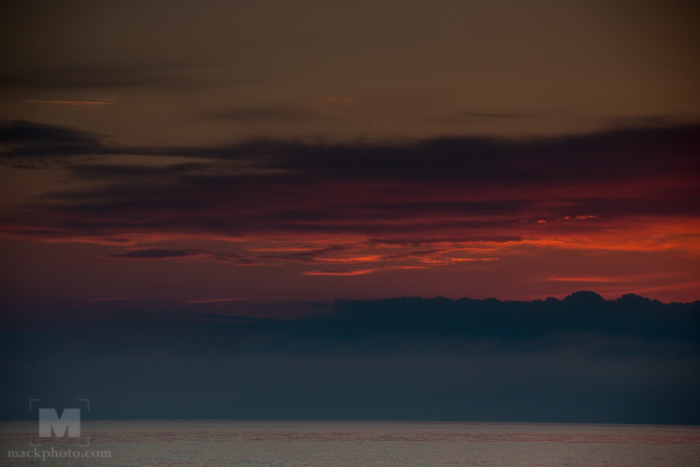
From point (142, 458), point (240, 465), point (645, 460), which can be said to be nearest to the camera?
point (240, 465)

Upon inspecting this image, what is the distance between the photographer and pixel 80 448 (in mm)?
125688

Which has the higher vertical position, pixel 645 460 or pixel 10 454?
pixel 10 454

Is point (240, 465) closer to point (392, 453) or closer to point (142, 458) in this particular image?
point (142, 458)

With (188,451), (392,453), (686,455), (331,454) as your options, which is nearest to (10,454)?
(188,451)

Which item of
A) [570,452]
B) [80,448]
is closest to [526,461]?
[570,452]

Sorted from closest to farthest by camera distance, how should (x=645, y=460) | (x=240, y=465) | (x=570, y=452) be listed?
(x=240, y=465) < (x=645, y=460) < (x=570, y=452)

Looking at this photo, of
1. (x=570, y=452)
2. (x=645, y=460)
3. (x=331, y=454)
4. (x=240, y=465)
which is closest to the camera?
(x=240, y=465)

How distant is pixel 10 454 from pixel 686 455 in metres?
111

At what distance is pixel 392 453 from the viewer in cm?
12450

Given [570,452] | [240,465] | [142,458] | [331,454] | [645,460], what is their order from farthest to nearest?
[570,452]
[331,454]
[645,460]
[142,458]
[240,465]

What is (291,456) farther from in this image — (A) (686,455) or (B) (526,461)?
(A) (686,455)

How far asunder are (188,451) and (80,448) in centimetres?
2054

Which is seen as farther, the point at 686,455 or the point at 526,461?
the point at 686,455

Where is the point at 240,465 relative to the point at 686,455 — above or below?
above
